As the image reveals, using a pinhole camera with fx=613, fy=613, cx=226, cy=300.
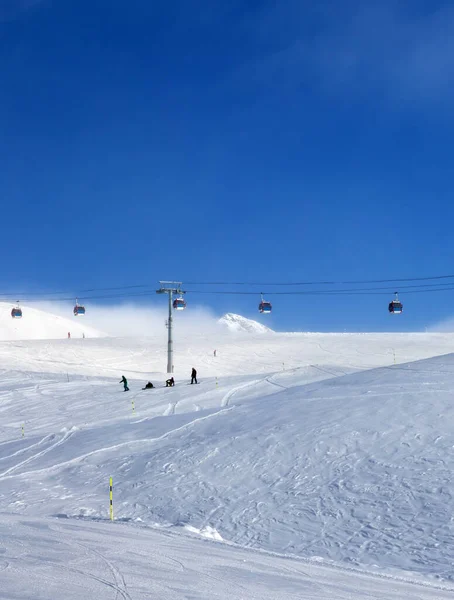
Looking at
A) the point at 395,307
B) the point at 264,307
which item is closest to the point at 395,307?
the point at 395,307

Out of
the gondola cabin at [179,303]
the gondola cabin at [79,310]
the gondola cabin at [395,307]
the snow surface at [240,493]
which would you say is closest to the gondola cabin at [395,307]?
the gondola cabin at [395,307]

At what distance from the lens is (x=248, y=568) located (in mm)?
10320

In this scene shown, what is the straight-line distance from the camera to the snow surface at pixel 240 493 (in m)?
9.70

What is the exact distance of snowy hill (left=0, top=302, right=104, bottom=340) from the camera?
522ft

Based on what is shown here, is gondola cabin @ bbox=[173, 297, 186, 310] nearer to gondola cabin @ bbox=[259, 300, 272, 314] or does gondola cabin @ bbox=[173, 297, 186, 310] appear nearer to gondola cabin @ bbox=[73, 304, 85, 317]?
gondola cabin @ bbox=[259, 300, 272, 314]

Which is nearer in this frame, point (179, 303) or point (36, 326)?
point (179, 303)

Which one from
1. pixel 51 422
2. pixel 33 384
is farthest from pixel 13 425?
pixel 33 384

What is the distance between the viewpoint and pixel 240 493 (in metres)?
16.7

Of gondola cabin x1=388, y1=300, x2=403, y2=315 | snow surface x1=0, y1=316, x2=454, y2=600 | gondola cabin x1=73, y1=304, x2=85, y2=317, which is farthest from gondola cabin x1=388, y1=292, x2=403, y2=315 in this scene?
gondola cabin x1=73, y1=304, x2=85, y2=317

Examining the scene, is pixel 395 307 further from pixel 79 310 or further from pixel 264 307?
pixel 79 310

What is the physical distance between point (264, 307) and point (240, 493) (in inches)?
1371

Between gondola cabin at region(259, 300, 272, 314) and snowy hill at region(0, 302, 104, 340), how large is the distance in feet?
363

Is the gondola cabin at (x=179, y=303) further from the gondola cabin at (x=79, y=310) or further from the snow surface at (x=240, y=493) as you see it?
the snow surface at (x=240, y=493)

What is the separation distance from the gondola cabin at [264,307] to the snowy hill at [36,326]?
111 metres
